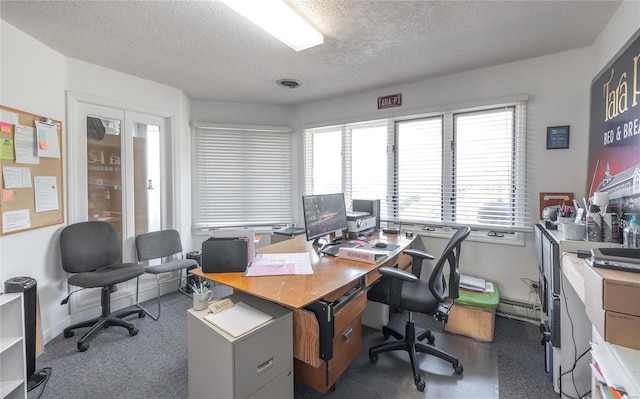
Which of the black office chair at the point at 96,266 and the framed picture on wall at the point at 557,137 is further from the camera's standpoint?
the framed picture on wall at the point at 557,137

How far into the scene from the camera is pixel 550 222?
210 centimetres

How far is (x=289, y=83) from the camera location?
318cm

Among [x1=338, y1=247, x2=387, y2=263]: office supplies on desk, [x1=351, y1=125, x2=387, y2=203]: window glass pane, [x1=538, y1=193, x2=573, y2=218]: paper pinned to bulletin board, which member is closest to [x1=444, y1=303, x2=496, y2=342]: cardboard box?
[x1=338, y1=247, x2=387, y2=263]: office supplies on desk

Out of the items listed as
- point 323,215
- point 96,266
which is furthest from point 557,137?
point 96,266

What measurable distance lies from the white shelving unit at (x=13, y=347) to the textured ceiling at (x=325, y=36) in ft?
6.39

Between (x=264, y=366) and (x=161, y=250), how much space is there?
7.65ft

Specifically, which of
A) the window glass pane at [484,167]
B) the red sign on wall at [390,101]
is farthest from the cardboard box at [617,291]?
the red sign on wall at [390,101]

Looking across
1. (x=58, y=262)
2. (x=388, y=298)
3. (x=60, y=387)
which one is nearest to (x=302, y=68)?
(x=388, y=298)

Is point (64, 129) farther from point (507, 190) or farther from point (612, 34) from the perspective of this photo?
point (612, 34)

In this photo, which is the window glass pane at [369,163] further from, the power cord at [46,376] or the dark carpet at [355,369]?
the power cord at [46,376]

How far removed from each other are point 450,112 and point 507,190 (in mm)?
1000

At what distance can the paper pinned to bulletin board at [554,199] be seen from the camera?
2.44 meters

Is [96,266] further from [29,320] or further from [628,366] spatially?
[628,366]

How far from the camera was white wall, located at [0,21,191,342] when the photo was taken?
205 cm
